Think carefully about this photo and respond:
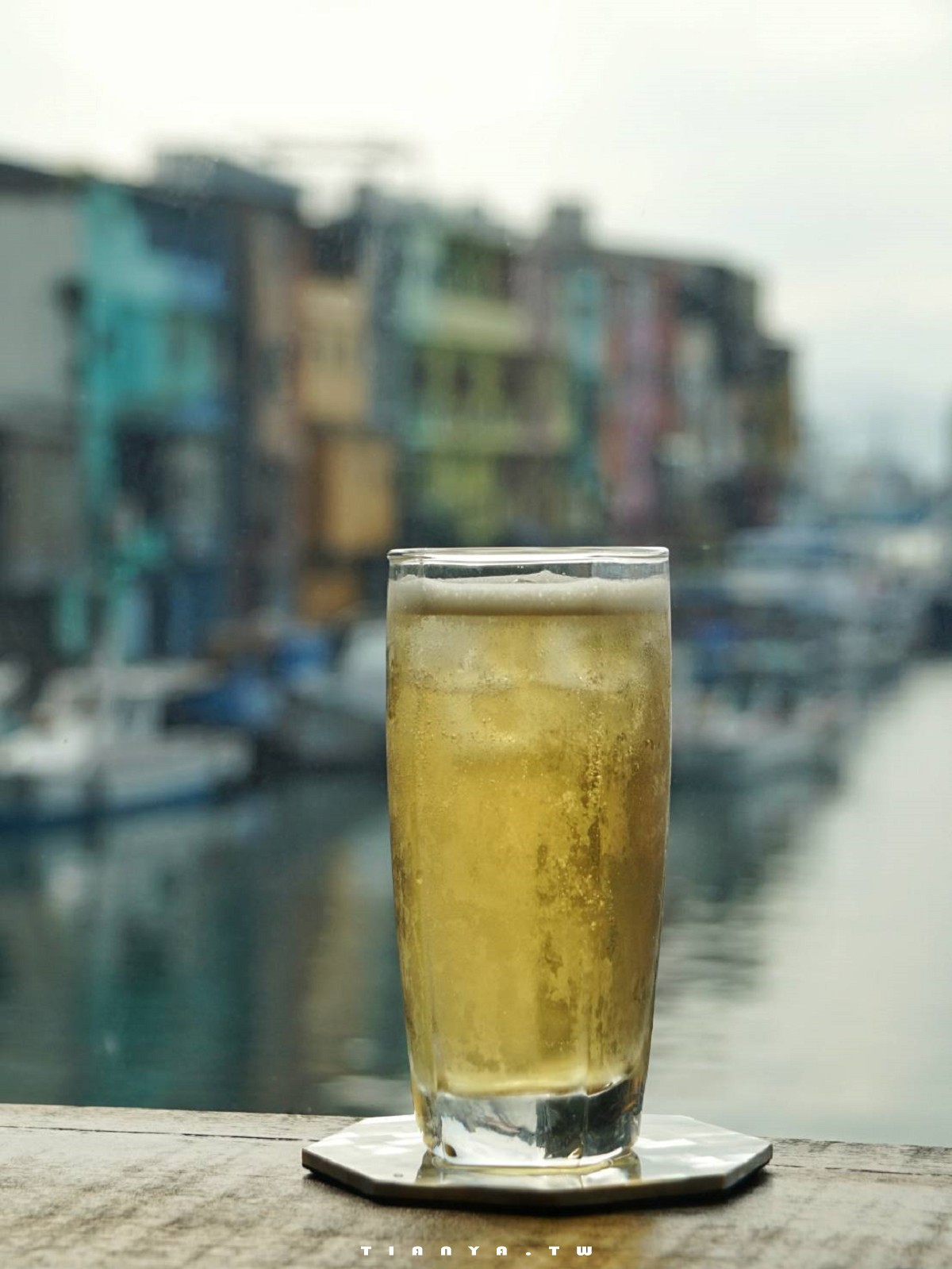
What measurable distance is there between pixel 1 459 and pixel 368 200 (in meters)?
2.84

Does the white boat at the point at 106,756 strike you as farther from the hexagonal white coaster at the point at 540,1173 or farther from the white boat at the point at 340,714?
the hexagonal white coaster at the point at 540,1173

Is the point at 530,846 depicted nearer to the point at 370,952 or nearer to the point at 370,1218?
the point at 370,1218

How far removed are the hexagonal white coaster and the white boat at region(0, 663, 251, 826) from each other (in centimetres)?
837

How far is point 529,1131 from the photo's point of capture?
0.38 m

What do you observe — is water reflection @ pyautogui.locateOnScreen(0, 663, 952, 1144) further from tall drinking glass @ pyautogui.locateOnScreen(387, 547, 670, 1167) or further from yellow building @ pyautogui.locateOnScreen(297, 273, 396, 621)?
tall drinking glass @ pyautogui.locateOnScreen(387, 547, 670, 1167)

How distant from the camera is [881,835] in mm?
9695

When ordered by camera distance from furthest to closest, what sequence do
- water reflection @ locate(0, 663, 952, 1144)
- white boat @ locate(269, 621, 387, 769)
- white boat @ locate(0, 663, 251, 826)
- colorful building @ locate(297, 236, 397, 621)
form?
white boat @ locate(0, 663, 251, 826) < colorful building @ locate(297, 236, 397, 621) < white boat @ locate(269, 621, 387, 769) < water reflection @ locate(0, 663, 952, 1144)

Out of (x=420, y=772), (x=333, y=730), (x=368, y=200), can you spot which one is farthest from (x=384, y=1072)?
(x=420, y=772)

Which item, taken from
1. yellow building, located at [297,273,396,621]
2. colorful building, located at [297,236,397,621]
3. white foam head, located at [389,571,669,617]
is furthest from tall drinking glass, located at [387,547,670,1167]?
yellow building, located at [297,273,396,621]

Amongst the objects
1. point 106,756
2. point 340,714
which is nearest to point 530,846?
point 340,714

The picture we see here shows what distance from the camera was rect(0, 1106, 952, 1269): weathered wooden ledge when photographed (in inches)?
13.1

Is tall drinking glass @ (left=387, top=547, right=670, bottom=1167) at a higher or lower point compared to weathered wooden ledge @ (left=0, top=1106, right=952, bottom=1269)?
higher

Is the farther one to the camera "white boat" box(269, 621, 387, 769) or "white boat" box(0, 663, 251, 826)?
"white boat" box(0, 663, 251, 826)

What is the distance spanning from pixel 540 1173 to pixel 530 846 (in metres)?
0.06
